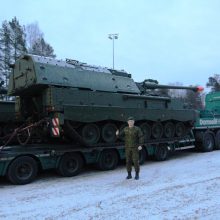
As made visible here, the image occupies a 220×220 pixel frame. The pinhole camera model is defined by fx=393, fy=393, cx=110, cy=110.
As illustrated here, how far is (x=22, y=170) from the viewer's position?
9.98 meters

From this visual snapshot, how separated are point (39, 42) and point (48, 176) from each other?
29229 mm

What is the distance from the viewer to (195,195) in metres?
7.86

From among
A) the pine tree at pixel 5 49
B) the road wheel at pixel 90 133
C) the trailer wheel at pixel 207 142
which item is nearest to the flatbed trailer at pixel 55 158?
the road wheel at pixel 90 133

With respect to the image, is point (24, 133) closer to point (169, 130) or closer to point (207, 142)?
point (169, 130)

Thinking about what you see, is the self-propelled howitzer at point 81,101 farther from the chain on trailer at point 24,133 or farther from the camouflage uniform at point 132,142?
the camouflage uniform at point 132,142

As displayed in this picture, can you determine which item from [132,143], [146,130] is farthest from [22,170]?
[146,130]

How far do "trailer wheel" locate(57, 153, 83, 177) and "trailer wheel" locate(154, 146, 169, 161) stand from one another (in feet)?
11.8

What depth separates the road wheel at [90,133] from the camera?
11531 mm

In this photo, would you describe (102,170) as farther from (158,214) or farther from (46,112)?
(158,214)

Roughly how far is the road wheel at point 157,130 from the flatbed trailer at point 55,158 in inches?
11.8

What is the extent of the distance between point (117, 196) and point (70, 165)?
3.45 m

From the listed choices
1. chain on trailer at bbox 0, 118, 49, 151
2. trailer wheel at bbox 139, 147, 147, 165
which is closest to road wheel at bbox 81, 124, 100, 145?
chain on trailer at bbox 0, 118, 49, 151

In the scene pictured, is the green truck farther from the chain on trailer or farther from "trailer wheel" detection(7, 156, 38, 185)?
"trailer wheel" detection(7, 156, 38, 185)

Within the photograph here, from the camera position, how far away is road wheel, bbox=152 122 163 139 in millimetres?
13898
